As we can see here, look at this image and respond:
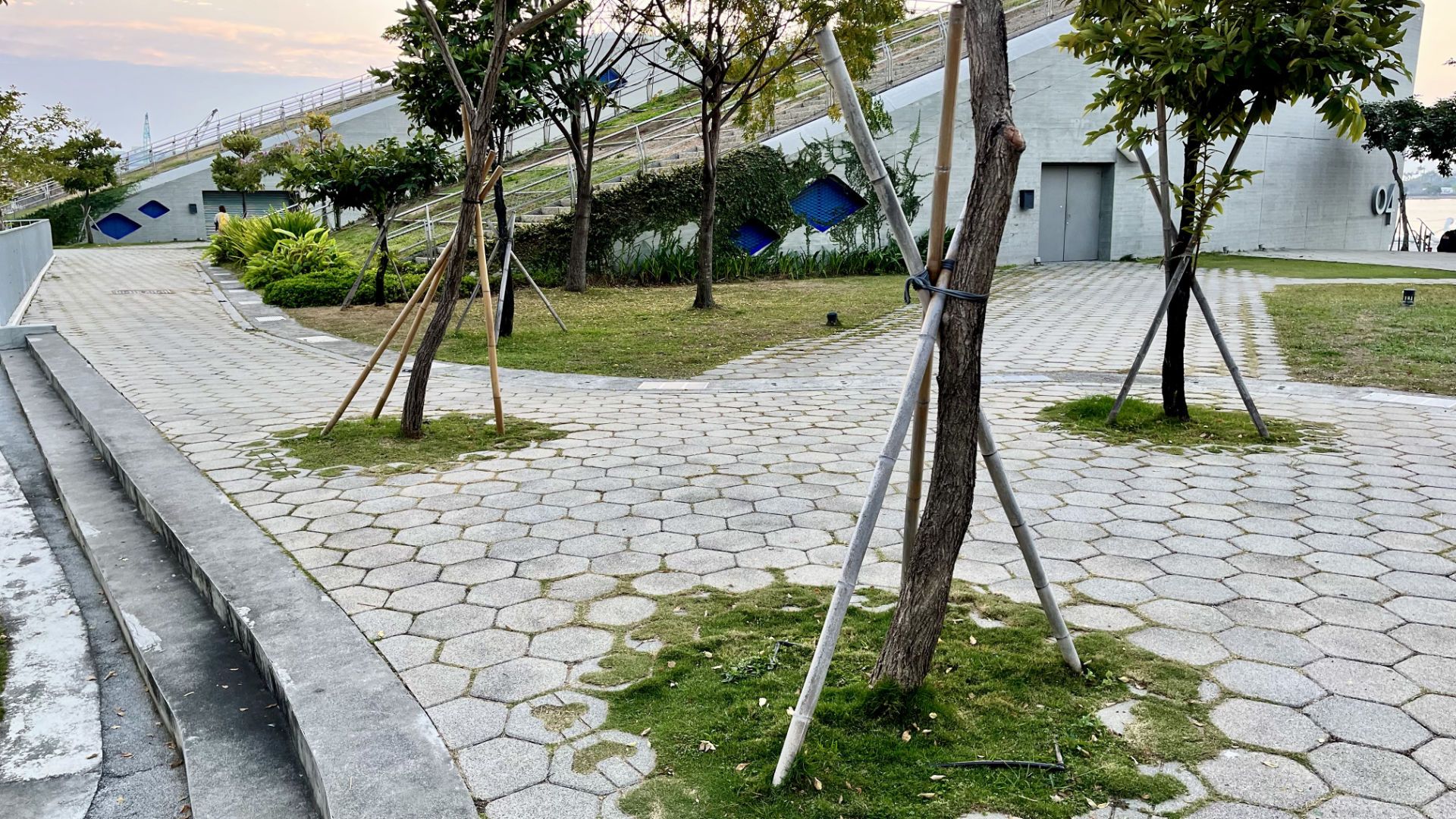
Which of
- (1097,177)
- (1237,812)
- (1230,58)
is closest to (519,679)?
(1237,812)

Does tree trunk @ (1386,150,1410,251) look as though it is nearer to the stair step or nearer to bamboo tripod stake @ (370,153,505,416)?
bamboo tripod stake @ (370,153,505,416)

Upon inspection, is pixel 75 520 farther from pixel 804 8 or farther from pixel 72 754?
pixel 804 8

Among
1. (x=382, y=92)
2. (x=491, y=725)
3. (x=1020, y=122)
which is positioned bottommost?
(x=491, y=725)

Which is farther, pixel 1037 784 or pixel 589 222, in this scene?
pixel 589 222

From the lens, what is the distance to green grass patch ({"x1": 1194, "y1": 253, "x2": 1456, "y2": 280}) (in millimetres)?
17969

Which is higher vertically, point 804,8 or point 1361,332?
A: point 804,8

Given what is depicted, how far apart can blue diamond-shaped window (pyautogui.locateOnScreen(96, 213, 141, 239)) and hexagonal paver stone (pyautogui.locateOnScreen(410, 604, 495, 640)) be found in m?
36.1

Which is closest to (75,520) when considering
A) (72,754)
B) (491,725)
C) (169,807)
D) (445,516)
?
(445,516)

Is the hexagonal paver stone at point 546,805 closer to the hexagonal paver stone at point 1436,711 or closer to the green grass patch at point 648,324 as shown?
the hexagonal paver stone at point 1436,711

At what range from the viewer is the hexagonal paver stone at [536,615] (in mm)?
3512

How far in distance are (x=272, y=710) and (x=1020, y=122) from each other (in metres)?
20.8

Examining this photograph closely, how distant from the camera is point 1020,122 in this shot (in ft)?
69.9

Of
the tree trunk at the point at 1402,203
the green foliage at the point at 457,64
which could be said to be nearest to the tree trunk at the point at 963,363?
the green foliage at the point at 457,64

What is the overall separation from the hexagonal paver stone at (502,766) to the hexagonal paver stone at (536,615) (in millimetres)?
747
